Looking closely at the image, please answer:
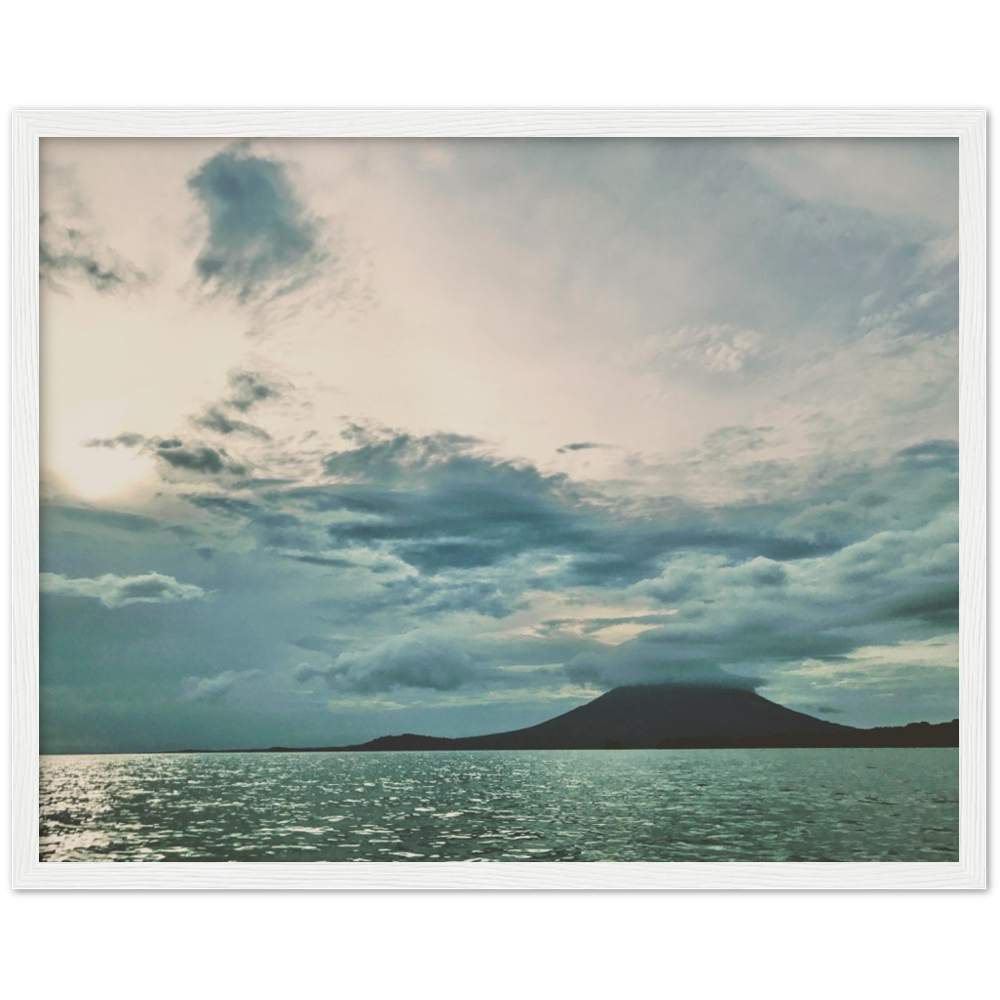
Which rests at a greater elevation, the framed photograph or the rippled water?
the framed photograph

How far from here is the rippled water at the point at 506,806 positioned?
5.59 meters

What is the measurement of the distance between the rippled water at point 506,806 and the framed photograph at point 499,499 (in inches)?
1.0

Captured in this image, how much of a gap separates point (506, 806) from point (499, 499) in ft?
6.61

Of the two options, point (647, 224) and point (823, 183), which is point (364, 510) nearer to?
point (647, 224)

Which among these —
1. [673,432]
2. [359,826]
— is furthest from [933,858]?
[359,826]

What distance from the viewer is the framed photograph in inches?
222

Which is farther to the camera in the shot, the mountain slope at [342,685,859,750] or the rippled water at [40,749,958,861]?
the mountain slope at [342,685,859,750]

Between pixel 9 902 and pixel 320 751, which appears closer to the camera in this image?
pixel 9 902

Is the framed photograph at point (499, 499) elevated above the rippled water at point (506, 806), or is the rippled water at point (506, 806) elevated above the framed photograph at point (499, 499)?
the framed photograph at point (499, 499)

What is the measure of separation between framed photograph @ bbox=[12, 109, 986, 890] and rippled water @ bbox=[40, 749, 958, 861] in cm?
3

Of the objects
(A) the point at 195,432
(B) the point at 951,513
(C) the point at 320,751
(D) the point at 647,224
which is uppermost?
(D) the point at 647,224

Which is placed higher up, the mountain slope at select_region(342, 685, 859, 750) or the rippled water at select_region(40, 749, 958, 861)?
the mountain slope at select_region(342, 685, 859, 750)

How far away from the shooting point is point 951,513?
5723 millimetres

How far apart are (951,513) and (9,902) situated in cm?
610
